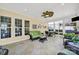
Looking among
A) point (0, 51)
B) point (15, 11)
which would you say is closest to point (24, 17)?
point (15, 11)

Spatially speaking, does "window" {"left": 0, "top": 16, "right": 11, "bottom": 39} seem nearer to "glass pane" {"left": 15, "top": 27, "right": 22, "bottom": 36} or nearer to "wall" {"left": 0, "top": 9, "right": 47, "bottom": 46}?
"wall" {"left": 0, "top": 9, "right": 47, "bottom": 46}

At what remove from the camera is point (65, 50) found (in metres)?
3.47

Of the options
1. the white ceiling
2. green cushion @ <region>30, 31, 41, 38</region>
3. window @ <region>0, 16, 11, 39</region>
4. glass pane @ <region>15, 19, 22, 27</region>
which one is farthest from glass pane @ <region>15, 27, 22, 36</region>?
the white ceiling

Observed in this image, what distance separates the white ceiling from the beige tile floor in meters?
0.79

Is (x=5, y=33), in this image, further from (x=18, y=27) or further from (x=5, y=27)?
(x=18, y=27)

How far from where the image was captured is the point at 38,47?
3.66 metres

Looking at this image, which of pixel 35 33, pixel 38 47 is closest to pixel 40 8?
pixel 35 33

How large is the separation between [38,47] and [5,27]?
3.98 feet

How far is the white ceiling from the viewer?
351cm

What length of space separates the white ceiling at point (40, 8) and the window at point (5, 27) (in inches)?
13.9

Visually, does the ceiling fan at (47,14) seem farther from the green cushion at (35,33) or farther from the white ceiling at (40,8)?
the green cushion at (35,33)
